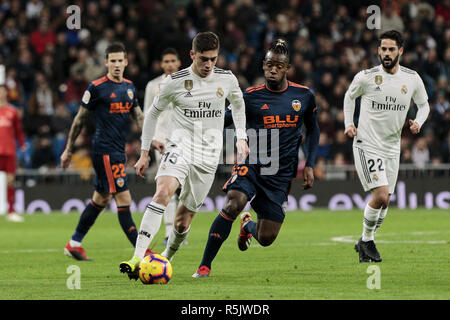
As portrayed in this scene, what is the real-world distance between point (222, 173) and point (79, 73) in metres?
4.35

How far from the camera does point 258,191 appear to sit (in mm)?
9398

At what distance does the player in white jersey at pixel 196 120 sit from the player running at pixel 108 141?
208cm

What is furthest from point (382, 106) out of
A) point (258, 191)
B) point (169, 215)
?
point (169, 215)

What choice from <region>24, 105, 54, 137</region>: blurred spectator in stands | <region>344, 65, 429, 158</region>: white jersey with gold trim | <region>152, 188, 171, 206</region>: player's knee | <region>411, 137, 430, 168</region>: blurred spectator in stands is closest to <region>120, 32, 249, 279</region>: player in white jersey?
<region>152, 188, 171, 206</region>: player's knee

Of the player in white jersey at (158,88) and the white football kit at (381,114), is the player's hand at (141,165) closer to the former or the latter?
the white football kit at (381,114)

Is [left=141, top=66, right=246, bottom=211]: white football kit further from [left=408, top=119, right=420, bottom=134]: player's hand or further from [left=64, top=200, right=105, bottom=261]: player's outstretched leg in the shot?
[left=64, top=200, right=105, bottom=261]: player's outstretched leg

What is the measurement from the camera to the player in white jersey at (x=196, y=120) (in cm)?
876

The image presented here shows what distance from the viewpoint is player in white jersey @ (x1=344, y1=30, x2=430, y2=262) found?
1041 centimetres

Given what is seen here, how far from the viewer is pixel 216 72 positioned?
29.8 feet

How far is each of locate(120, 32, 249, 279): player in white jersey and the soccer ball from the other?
0.85 meters

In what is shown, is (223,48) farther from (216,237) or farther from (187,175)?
(216,237)

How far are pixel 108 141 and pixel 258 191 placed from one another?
8.32 ft
